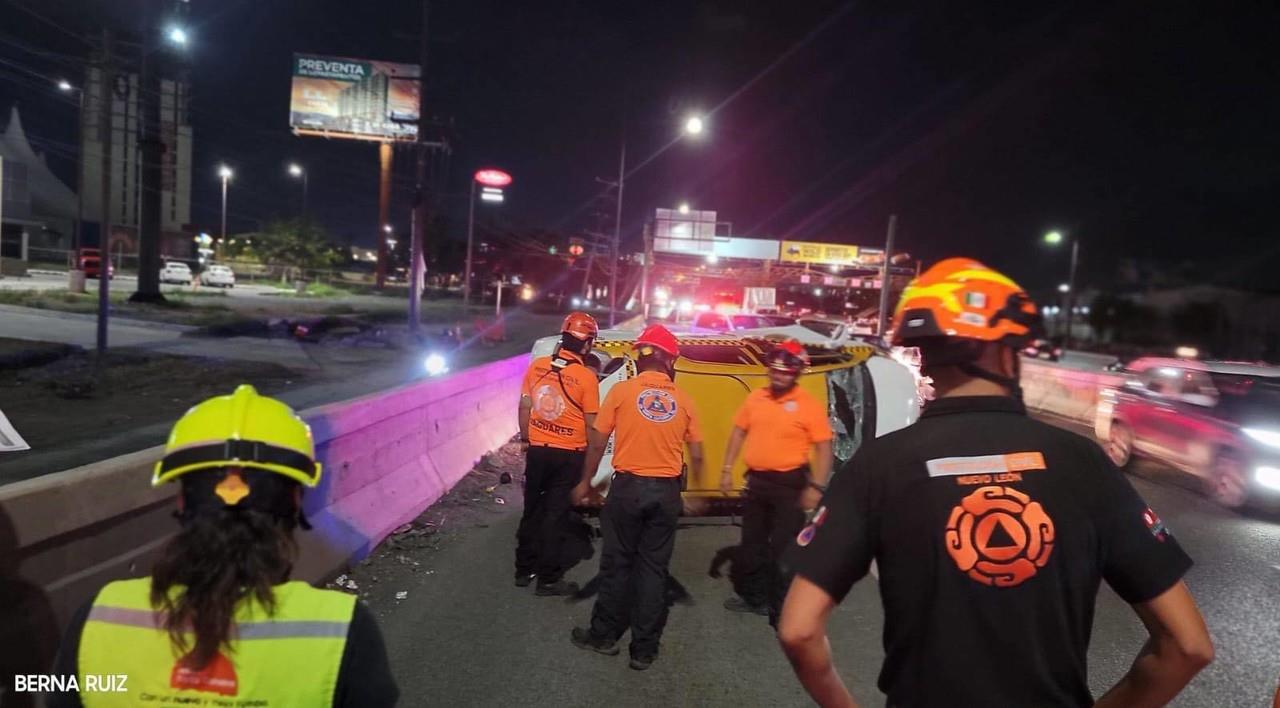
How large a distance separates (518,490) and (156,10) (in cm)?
1297

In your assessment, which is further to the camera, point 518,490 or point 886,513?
point 518,490

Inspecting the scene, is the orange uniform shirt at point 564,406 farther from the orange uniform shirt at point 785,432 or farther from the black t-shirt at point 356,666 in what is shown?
the black t-shirt at point 356,666

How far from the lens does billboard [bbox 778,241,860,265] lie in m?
61.3

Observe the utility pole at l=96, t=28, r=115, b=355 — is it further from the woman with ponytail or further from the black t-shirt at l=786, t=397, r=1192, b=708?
the black t-shirt at l=786, t=397, r=1192, b=708

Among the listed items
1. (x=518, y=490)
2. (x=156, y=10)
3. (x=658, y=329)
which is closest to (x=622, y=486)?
(x=658, y=329)

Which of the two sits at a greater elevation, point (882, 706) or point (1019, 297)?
point (1019, 297)

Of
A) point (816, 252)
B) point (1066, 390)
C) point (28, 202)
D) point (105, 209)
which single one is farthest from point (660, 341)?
point (28, 202)

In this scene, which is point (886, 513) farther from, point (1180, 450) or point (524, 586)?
point (1180, 450)

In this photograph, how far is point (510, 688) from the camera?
4367 mm

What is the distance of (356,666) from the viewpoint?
1.81 m

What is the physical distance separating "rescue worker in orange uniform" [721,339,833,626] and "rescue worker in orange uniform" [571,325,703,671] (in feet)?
2.24

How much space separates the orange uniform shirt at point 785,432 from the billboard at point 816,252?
56.3 meters

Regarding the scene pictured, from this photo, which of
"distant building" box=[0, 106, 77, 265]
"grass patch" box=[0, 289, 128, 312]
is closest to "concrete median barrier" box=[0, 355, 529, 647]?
"grass patch" box=[0, 289, 128, 312]

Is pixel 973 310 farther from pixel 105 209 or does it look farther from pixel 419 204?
pixel 419 204
